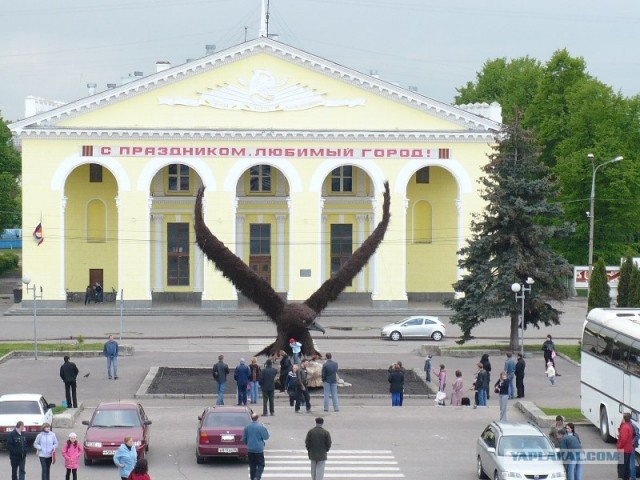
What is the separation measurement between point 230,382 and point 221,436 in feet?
40.9

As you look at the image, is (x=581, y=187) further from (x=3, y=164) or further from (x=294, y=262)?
(x=3, y=164)

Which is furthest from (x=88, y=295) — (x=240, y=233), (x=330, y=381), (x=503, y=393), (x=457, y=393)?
(x=503, y=393)

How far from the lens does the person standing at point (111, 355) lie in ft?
129

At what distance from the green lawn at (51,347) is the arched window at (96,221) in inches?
855

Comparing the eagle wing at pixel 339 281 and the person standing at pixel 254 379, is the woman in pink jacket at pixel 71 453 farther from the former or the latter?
the eagle wing at pixel 339 281

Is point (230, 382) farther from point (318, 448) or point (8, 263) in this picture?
point (8, 263)

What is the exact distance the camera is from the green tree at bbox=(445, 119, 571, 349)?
4716 centimetres

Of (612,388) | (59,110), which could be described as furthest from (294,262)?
(612,388)

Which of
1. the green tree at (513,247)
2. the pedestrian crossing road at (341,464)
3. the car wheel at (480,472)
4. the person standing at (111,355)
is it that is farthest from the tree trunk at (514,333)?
the car wheel at (480,472)

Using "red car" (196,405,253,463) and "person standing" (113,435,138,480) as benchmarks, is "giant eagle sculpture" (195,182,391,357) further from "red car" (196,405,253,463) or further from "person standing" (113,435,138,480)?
"person standing" (113,435,138,480)

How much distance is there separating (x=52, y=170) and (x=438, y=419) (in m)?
38.7

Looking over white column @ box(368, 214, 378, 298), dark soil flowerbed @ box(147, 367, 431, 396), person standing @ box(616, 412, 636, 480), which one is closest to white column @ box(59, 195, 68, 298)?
white column @ box(368, 214, 378, 298)

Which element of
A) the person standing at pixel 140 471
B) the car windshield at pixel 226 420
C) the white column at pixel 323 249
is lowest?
the car windshield at pixel 226 420

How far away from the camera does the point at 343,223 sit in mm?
72438
